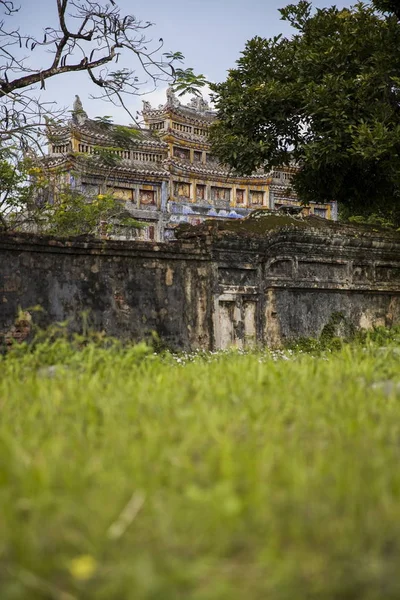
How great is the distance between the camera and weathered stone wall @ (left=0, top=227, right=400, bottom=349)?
23.2 ft

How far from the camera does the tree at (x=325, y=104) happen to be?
9.62 metres

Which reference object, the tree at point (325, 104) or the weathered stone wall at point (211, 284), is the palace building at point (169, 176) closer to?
the tree at point (325, 104)

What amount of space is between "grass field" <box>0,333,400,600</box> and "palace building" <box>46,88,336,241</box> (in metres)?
19.5

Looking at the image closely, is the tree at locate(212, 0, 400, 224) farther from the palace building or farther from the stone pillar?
the stone pillar

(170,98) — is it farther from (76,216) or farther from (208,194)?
(76,216)

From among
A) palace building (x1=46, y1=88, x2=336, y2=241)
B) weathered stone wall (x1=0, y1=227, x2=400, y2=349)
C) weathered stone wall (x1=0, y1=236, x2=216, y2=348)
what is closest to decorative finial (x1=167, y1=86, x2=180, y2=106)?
palace building (x1=46, y1=88, x2=336, y2=241)

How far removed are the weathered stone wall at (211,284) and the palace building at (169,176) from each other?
13.9 meters

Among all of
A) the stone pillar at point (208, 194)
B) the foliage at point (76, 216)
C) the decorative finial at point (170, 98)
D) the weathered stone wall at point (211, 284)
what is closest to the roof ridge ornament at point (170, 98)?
the decorative finial at point (170, 98)

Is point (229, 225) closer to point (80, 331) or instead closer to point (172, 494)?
point (80, 331)

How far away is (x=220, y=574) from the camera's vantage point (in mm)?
1458

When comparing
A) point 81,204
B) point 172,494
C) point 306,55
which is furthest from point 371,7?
point 172,494

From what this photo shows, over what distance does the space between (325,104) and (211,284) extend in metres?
3.77

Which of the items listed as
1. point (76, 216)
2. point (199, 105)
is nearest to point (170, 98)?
point (199, 105)


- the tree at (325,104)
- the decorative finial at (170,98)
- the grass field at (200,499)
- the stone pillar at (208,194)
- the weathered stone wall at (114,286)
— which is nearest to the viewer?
the grass field at (200,499)
